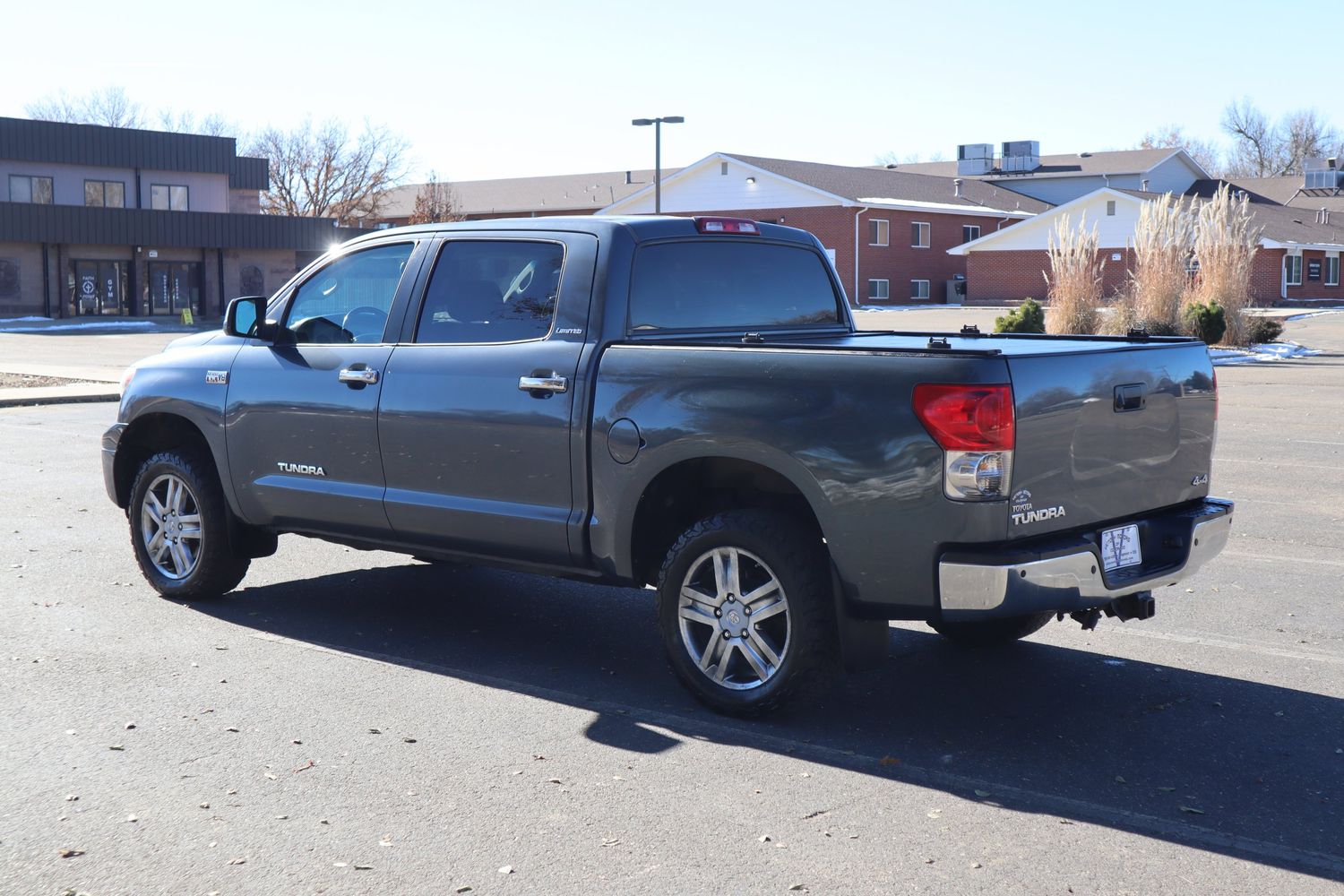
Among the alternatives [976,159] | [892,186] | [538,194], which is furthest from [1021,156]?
[538,194]

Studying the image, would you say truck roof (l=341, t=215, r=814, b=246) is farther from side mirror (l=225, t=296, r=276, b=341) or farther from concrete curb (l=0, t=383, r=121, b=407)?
concrete curb (l=0, t=383, r=121, b=407)

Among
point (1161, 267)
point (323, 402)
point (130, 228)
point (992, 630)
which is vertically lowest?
point (992, 630)

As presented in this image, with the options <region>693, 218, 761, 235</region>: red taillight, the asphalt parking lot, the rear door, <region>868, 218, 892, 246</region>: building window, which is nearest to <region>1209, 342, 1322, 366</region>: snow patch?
the asphalt parking lot

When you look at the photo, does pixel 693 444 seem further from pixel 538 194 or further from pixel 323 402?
pixel 538 194

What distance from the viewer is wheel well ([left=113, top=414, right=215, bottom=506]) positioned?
772 centimetres

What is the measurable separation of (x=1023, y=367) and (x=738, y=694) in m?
1.70

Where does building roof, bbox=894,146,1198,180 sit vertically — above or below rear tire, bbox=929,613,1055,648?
above

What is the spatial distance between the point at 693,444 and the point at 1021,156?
261 feet

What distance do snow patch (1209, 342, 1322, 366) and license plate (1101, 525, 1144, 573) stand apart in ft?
78.4

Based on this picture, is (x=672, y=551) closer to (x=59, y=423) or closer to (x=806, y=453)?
(x=806, y=453)

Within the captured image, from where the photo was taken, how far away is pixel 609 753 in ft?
17.0

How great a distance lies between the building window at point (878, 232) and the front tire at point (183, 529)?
57048 millimetres

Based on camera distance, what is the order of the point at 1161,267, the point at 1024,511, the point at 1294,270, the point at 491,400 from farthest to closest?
the point at 1294,270 → the point at 1161,267 → the point at 491,400 → the point at 1024,511

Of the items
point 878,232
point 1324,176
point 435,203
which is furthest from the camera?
point 1324,176
